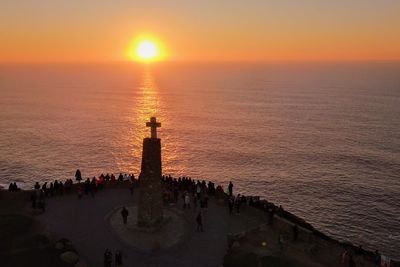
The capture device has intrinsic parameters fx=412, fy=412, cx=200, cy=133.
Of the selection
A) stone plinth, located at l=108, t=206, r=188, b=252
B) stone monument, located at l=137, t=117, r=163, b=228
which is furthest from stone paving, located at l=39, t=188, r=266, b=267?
stone monument, located at l=137, t=117, r=163, b=228

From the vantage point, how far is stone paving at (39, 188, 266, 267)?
26016 mm

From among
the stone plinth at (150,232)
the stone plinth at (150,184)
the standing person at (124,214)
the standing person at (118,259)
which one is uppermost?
the stone plinth at (150,184)

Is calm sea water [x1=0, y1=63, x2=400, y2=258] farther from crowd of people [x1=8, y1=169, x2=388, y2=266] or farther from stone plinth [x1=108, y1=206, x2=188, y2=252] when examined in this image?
stone plinth [x1=108, y1=206, x2=188, y2=252]

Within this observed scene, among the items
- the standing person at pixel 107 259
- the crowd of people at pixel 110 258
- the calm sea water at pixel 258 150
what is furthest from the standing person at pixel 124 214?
the calm sea water at pixel 258 150

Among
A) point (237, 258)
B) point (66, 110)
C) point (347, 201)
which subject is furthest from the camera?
point (66, 110)

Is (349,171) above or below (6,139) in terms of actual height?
below

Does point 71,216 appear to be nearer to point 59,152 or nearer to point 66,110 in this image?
point 59,152

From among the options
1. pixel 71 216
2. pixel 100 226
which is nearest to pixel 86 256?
pixel 100 226

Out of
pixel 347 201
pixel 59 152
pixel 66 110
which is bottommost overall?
pixel 347 201

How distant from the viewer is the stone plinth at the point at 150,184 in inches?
1149

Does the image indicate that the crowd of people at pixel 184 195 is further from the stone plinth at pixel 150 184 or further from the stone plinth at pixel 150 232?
the stone plinth at pixel 150 184

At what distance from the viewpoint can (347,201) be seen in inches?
2202

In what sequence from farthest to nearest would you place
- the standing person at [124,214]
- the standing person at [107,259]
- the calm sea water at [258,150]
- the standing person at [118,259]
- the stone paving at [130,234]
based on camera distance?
1. the calm sea water at [258,150]
2. the standing person at [124,214]
3. the stone paving at [130,234]
4. the standing person at [118,259]
5. the standing person at [107,259]

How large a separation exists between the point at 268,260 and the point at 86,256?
1150 cm
